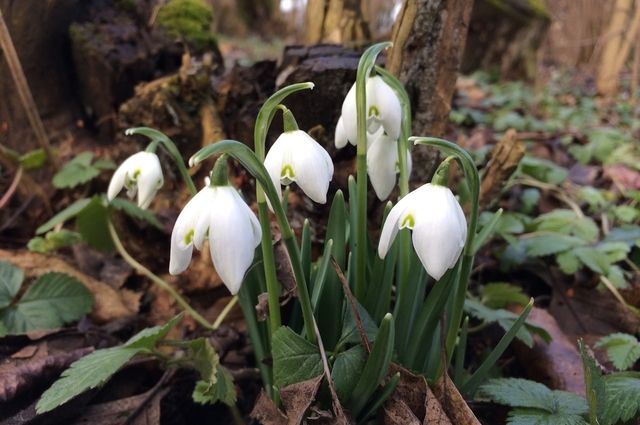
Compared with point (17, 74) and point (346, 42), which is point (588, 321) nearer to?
point (346, 42)

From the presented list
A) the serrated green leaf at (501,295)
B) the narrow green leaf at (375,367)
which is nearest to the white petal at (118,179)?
the narrow green leaf at (375,367)

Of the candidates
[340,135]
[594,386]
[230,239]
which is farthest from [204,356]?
[594,386]

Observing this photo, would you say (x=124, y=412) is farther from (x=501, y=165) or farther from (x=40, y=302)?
(x=501, y=165)

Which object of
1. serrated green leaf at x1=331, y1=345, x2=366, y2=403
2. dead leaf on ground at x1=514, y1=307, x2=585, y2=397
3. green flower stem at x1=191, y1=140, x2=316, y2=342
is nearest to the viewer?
green flower stem at x1=191, y1=140, x2=316, y2=342

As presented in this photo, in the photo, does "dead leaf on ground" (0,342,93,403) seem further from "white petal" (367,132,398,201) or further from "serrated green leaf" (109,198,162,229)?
"white petal" (367,132,398,201)

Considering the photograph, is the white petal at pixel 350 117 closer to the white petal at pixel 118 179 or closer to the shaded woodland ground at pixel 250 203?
the shaded woodland ground at pixel 250 203

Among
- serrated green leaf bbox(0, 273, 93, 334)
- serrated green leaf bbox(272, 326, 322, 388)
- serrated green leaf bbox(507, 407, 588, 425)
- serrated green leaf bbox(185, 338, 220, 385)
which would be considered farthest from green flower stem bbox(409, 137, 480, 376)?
serrated green leaf bbox(0, 273, 93, 334)

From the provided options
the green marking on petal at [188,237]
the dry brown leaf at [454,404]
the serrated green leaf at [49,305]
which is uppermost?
the green marking on petal at [188,237]
